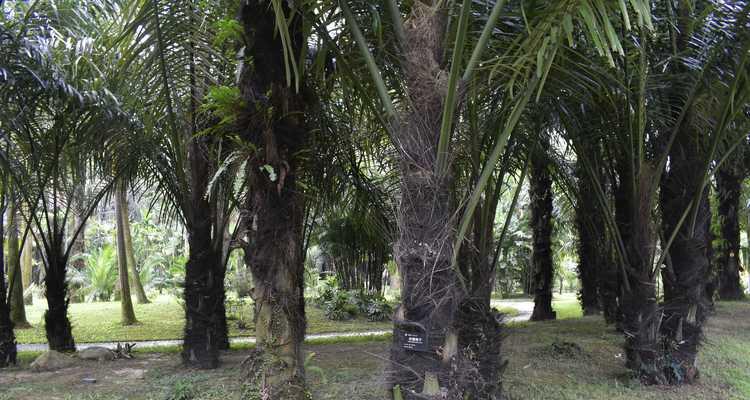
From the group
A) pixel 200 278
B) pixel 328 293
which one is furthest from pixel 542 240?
pixel 328 293

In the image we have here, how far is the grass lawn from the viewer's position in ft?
40.3

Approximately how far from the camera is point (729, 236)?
15.1 metres

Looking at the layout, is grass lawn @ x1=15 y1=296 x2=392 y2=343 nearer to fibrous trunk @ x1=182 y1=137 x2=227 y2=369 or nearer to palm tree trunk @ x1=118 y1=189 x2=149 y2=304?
palm tree trunk @ x1=118 y1=189 x2=149 y2=304

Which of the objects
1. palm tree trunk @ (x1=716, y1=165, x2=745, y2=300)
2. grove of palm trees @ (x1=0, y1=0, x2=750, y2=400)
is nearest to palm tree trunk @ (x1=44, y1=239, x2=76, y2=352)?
grove of palm trees @ (x1=0, y1=0, x2=750, y2=400)

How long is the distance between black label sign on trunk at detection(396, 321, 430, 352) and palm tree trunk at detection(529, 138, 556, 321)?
824 cm

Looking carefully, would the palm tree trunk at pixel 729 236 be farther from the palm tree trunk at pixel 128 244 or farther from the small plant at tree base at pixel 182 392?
the palm tree trunk at pixel 128 244

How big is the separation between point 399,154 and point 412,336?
114cm

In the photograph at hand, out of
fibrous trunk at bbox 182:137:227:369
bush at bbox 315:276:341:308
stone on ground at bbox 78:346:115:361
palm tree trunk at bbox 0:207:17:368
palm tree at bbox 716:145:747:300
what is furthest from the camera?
bush at bbox 315:276:341:308

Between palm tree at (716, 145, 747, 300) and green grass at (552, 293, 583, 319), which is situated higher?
palm tree at (716, 145, 747, 300)

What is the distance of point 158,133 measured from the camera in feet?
24.5

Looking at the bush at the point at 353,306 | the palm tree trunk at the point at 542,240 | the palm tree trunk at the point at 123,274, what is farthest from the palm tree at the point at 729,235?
the palm tree trunk at the point at 123,274

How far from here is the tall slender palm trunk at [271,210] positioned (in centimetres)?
463

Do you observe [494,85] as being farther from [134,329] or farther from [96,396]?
[134,329]

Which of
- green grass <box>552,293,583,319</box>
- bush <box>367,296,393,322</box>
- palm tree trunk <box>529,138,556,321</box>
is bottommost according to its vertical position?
green grass <box>552,293,583,319</box>
